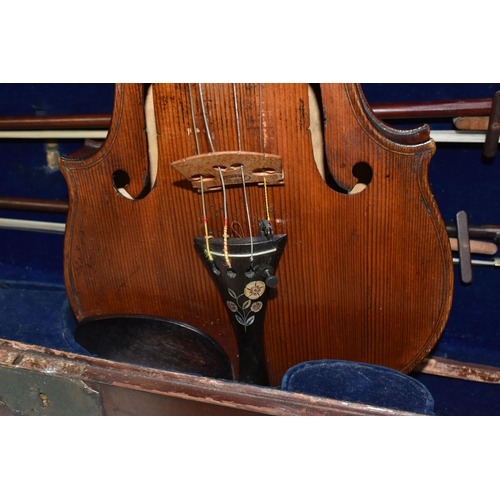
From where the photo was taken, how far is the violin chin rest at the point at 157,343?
979 mm

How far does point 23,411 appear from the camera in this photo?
36.8 inches

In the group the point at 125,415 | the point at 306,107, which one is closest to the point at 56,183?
the point at 125,415

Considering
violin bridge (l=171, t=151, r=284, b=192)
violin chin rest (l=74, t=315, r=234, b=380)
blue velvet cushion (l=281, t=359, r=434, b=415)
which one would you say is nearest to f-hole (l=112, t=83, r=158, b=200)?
violin bridge (l=171, t=151, r=284, b=192)

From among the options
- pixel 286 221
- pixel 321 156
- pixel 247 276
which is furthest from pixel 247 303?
pixel 321 156

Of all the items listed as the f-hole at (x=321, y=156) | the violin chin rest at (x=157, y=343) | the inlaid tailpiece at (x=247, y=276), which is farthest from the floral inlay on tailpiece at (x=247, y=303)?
the f-hole at (x=321, y=156)

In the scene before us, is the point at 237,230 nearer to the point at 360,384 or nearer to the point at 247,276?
the point at 247,276

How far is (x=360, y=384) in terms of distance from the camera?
2.97ft

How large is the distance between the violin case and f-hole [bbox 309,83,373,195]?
0.07m

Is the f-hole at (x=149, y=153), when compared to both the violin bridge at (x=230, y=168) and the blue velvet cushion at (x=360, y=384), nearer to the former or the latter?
the violin bridge at (x=230, y=168)

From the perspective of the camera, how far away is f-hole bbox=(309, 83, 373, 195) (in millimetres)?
810

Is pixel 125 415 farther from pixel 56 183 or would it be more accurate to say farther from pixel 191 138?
pixel 56 183

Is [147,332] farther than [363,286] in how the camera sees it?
Yes

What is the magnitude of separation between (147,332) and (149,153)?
0.36 meters

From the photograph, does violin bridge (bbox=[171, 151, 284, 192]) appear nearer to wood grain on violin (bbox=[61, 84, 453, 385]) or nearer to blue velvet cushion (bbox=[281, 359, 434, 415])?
wood grain on violin (bbox=[61, 84, 453, 385])
